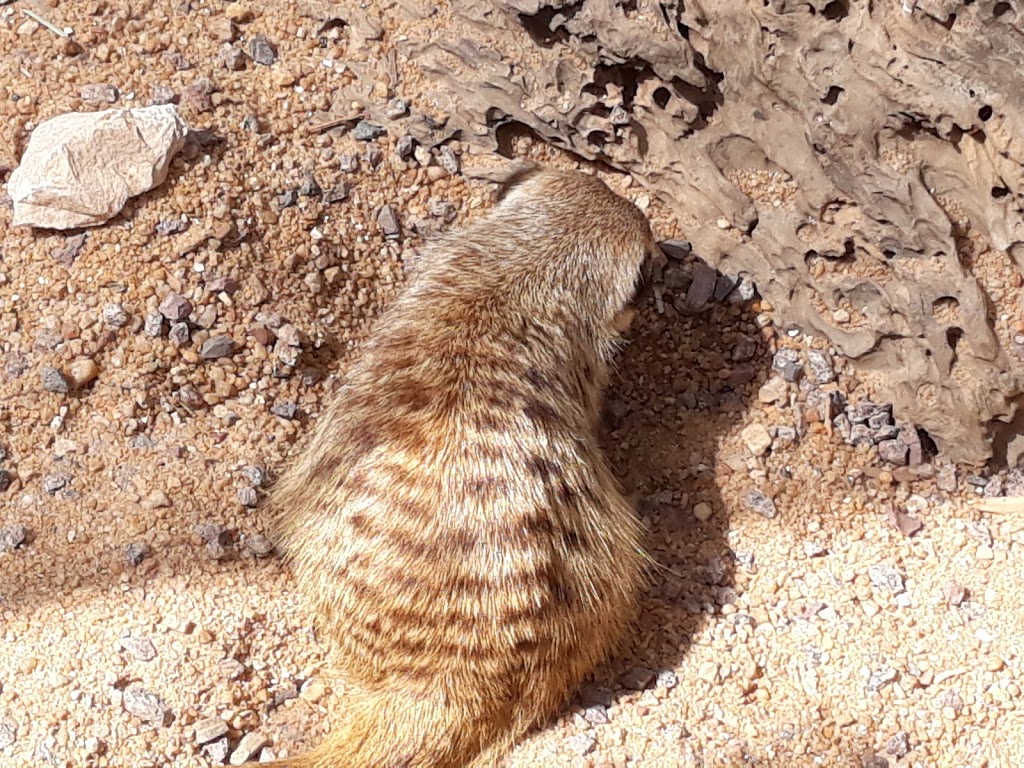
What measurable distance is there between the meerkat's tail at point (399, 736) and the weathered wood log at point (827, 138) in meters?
1.38

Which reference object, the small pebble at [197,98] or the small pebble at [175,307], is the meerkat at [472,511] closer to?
the small pebble at [175,307]

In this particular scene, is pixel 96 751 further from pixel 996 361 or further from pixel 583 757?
pixel 996 361

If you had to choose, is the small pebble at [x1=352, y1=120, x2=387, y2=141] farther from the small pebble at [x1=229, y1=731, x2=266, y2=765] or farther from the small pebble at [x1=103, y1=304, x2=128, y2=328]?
the small pebble at [x1=229, y1=731, x2=266, y2=765]

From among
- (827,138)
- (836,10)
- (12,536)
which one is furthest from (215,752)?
(836,10)

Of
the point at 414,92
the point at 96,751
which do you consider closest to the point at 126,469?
the point at 96,751

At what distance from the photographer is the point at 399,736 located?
7.06 feet

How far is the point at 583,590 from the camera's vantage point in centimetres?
229

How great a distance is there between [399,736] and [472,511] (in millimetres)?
500

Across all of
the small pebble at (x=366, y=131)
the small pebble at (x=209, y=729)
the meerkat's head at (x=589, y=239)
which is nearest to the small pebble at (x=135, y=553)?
the small pebble at (x=209, y=729)

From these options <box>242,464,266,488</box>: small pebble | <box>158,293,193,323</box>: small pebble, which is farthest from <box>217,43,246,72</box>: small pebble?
<box>242,464,266,488</box>: small pebble

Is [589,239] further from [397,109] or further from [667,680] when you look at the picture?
[667,680]

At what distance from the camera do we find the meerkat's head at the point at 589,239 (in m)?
2.57

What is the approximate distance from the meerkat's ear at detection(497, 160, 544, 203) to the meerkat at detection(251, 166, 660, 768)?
256 millimetres

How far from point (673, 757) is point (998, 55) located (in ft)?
5.48
